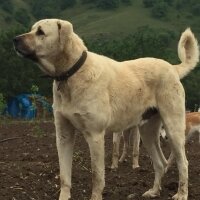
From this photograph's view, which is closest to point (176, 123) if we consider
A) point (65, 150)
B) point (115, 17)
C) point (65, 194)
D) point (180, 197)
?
point (180, 197)

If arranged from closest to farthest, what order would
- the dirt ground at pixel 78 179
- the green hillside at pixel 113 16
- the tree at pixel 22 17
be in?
the dirt ground at pixel 78 179, the green hillside at pixel 113 16, the tree at pixel 22 17

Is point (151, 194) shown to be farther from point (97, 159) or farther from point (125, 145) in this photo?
point (125, 145)

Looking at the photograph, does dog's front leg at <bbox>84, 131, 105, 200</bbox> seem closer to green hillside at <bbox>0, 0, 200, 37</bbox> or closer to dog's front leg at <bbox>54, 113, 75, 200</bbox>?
dog's front leg at <bbox>54, 113, 75, 200</bbox>

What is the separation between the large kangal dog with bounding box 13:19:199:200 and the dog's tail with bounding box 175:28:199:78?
0.74 ft

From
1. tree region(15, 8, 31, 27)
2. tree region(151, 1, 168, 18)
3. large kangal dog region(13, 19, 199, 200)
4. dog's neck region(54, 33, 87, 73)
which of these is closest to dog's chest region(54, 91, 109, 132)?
large kangal dog region(13, 19, 199, 200)

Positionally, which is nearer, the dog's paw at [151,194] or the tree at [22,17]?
the dog's paw at [151,194]

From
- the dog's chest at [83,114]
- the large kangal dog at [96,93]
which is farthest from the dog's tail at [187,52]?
the dog's chest at [83,114]

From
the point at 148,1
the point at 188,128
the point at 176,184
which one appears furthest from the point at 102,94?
the point at 148,1

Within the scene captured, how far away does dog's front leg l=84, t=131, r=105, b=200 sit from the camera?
6.50 meters

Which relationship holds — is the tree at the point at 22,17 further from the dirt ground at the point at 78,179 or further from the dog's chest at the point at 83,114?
the dog's chest at the point at 83,114

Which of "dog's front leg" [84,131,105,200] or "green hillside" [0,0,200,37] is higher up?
"dog's front leg" [84,131,105,200]

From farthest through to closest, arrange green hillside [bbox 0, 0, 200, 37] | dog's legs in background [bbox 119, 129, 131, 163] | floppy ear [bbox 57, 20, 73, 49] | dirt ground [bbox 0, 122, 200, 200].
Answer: green hillside [bbox 0, 0, 200, 37], dog's legs in background [bbox 119, 129, 131, 163], dirt ground [bbox 0, 122, 200, 200], floppy ear [bbox 57, 20, 73, 49]

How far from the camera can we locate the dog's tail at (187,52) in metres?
7.86

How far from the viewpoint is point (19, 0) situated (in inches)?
4190
